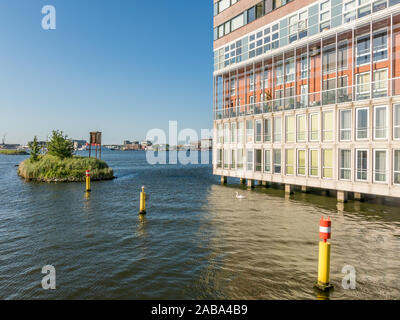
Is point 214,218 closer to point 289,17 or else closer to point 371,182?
point 371,182

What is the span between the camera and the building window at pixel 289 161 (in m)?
26.8

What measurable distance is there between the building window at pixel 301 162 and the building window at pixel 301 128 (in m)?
1.16

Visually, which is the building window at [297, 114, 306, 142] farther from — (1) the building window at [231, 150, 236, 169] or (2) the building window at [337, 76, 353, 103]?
(1) the building window at [231, 150, 236, 169]

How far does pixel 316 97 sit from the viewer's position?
94.6ft

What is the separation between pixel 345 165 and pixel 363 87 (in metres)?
6.55

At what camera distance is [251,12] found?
33.7 meters

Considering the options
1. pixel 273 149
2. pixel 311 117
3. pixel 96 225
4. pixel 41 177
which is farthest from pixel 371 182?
pixel 41 177

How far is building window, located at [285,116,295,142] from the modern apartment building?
0.31 feet

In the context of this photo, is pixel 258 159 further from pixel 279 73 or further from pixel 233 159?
pixel 279 73

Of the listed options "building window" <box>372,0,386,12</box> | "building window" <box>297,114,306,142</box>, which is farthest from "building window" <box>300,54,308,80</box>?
"building window" <box>372,0,386,12</box>

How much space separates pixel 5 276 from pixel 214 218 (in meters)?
11.1

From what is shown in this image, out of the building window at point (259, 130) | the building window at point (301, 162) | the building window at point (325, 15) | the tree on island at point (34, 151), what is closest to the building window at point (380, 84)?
the building window at point (325, 15)

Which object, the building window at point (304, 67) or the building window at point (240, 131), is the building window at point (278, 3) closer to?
the building window at point (304, 67)

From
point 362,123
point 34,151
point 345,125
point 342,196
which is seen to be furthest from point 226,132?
point 34,151
